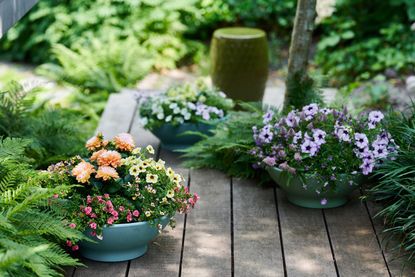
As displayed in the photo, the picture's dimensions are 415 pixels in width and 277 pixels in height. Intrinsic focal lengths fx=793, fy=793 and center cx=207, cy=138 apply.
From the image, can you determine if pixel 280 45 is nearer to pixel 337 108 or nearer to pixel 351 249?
pixel 337 108

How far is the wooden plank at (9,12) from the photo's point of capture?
3986 millimetres

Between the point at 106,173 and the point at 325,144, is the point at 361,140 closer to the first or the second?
the point at 325,144

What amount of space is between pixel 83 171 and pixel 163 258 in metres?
0.59

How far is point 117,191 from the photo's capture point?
13.0 ft

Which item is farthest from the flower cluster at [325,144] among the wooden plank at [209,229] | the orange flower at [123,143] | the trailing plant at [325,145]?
the orange flower at [123,143]

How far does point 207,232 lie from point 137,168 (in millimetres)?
608

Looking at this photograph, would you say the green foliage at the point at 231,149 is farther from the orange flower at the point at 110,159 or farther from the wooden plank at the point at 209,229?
the orange flower at the point at 110,159

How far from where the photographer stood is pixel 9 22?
411 cm

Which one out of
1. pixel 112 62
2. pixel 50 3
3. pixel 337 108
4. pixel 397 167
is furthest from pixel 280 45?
pixel 397 167

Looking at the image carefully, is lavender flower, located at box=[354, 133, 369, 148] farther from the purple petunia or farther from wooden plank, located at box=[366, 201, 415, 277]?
wooden plank, located at box=[366, 201, 415, 277]

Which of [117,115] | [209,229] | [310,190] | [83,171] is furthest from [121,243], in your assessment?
[117,115]

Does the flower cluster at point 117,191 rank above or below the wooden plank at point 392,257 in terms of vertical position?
→ above

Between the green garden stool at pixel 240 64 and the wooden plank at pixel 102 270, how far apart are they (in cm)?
280

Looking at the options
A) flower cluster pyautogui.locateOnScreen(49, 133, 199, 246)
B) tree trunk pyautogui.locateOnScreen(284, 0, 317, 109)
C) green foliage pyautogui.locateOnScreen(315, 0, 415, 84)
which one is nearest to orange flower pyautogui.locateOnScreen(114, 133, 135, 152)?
flower cluster pyautogui.locateOnScreen(49, 133, 199, 246)
